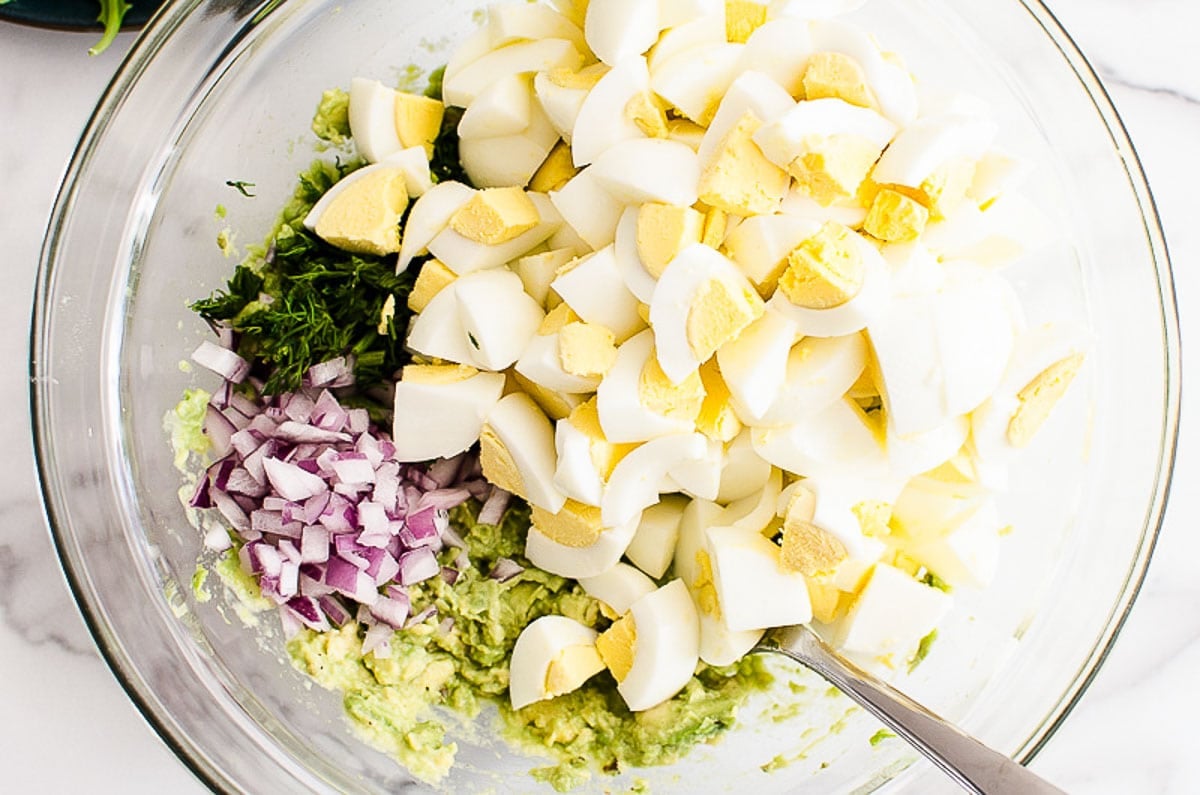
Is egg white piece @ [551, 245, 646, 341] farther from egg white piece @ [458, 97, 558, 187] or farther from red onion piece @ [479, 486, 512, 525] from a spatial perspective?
Answer: red onion piece @ [479, 486, 512, 525]

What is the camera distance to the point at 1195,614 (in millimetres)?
2205

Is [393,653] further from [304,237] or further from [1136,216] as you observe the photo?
[1136,216]

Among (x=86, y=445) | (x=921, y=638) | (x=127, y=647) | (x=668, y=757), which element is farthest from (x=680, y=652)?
(x=86, y=445)

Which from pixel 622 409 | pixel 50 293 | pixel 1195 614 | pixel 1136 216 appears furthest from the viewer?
pixel 1195 614

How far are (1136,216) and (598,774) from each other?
1.29 m

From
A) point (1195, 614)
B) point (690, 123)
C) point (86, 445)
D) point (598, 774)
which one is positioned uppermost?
point (690, 123)

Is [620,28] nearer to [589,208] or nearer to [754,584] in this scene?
[589,208]

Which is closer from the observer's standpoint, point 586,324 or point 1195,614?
point 586,324

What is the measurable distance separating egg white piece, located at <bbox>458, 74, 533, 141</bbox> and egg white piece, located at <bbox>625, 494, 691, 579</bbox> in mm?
649

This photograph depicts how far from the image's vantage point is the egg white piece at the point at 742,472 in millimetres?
1705

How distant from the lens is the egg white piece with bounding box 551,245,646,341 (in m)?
1.63

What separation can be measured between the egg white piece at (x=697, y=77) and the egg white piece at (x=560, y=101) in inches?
4.5

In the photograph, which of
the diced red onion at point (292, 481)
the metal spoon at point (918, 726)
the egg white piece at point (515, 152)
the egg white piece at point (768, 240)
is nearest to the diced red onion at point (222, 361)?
the diced red onion at point (292, 481)

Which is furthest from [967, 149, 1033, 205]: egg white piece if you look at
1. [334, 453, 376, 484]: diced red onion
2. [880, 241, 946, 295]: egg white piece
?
[334, 453, 376, 484]: diced red onion
